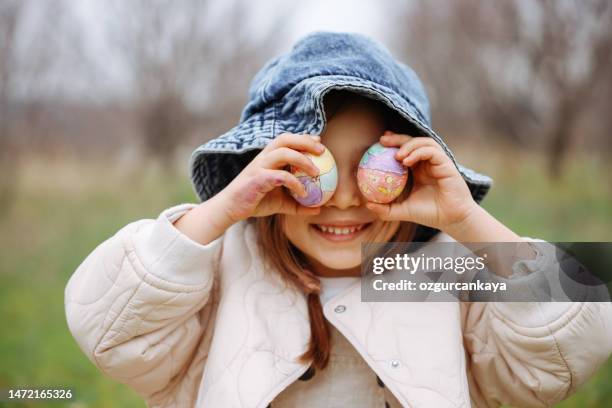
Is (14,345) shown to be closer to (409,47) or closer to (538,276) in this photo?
(538,276)

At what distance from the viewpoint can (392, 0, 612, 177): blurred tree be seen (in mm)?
8065

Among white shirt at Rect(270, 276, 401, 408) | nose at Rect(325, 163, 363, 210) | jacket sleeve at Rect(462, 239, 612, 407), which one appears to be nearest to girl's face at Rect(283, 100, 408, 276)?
nose at Rect(325, 163, 363, 210)

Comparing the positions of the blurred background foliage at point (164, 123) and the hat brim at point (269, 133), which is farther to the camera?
the blurred background foliage at point (164, 123)

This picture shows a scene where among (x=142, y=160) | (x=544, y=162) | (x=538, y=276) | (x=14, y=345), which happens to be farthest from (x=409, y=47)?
(x=538, y=276)

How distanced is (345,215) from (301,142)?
1.06ft

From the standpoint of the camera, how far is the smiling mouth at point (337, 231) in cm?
185

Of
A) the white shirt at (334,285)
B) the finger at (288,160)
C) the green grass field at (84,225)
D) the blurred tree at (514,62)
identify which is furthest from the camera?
the blurred tree at (514,62)

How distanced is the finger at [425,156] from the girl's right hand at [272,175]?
26 centimetres

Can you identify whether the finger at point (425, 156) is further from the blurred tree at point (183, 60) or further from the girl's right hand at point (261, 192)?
the blurred tree at point (183, 60)

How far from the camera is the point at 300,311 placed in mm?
1886

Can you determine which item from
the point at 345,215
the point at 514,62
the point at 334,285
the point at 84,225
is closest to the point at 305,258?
the point at 334,285

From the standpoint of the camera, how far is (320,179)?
5.41 feet

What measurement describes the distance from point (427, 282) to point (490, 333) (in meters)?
0.26

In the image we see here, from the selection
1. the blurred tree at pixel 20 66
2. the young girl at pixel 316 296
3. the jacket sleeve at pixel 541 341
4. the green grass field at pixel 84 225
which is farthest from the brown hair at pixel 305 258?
the blurred tree at pixel 20 66
